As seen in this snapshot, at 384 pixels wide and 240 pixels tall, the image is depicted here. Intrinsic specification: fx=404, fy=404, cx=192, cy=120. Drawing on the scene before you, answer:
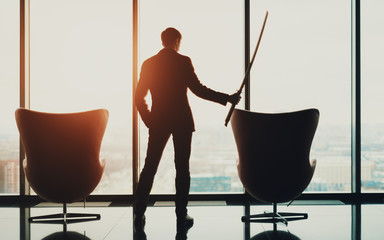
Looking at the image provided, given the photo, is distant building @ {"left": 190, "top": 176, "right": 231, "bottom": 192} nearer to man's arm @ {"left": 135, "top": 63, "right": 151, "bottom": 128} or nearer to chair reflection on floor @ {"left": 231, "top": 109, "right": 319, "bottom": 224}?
chair reflection on floor @ {"left": 231, "top": 109, "right": 319, "bottom": 224}

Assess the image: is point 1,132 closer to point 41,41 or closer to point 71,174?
point 41,41

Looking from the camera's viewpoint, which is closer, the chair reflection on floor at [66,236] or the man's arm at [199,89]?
the chair reflection on floor at [66,236]

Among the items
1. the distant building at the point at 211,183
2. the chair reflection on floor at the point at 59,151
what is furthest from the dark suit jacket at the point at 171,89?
the distant building at the point at 211,183

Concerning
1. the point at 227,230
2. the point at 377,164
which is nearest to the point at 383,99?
the point at 377,164

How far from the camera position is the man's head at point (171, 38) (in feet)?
10.7

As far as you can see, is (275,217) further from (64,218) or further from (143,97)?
(64,218)

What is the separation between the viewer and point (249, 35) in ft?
14.3

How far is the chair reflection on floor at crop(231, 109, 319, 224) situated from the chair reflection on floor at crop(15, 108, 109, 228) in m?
1.28

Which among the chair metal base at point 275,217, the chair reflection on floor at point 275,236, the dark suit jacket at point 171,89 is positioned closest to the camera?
the chair reflection on floor at point 275,236

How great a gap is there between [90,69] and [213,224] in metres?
2.19

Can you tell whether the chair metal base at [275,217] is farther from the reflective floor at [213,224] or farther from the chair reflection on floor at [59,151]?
the chair reflection on floor at [59,151]

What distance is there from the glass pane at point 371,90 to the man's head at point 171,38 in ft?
7.58

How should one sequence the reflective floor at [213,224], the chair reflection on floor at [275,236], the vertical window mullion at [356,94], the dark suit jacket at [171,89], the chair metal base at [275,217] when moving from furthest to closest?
the vertical window mullion at [356,94] → the chair metal base at [275,217] → the dark suit jacket at [171,89] → the reflective floor at [213,224] → the chair reflection on floor at [275,236]

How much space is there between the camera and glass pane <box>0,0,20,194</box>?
4.42 m
